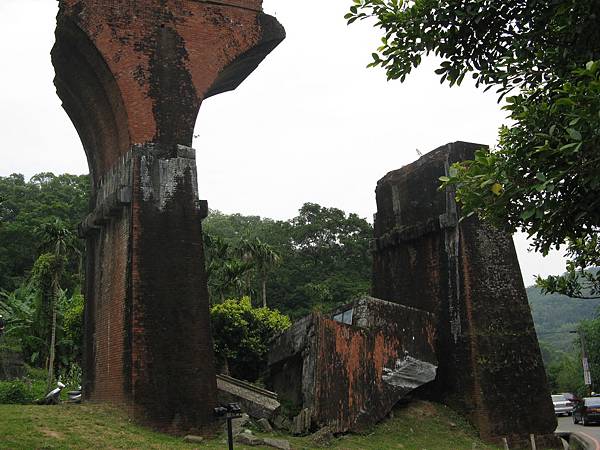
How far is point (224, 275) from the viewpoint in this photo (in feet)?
108

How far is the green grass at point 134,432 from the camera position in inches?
419

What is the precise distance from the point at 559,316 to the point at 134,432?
107 metres

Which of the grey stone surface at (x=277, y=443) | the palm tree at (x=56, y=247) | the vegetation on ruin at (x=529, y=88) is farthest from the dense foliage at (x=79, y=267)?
the vegetation on ruin at (x=529, y=88)

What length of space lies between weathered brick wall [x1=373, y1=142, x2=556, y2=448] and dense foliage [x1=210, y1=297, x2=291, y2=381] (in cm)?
674

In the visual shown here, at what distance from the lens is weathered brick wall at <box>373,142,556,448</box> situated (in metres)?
16.0

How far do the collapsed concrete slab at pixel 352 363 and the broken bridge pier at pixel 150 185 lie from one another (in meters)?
2.26

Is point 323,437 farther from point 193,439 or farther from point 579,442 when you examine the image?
point 579,442

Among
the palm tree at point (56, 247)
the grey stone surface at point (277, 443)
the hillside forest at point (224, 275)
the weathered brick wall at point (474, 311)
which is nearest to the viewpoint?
the grey stone surface at point (277, 443)

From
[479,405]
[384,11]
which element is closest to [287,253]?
[479,405]

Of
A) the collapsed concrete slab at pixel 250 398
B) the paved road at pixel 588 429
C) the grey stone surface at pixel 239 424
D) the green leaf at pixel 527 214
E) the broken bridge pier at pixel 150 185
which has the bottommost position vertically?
the paved road at pixel 588 429

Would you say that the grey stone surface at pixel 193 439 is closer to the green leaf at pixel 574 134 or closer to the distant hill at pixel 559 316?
the green leaf at pixel 574 134

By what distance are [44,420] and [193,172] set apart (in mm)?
5963

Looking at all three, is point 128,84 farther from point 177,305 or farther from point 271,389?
point 271,389

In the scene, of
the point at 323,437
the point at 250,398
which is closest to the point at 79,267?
the point at 250,398
